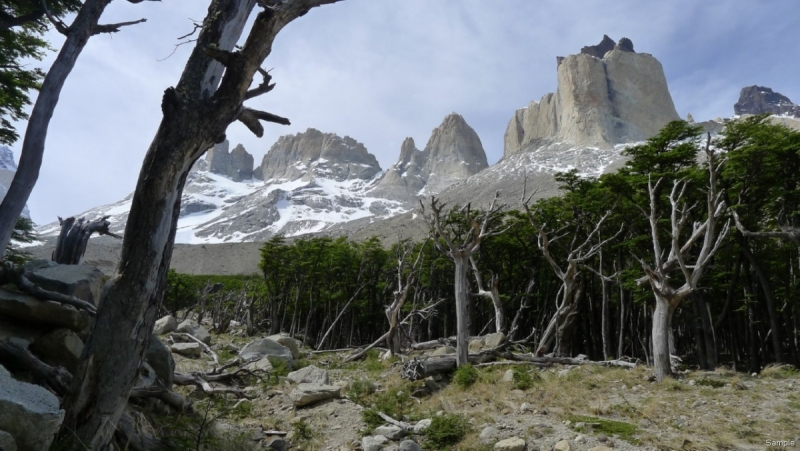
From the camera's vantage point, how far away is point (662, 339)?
35.6ft

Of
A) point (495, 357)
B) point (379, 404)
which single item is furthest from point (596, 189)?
point (379, 404)

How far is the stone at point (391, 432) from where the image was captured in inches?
315

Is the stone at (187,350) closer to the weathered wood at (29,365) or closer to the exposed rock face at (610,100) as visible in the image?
the weathered wood at (29,365)

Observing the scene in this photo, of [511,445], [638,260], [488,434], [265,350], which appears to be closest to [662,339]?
[638,260]

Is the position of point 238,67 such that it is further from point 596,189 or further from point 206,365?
point 596,189

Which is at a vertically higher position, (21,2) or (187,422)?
(21,2)

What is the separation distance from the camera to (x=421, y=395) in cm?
1155

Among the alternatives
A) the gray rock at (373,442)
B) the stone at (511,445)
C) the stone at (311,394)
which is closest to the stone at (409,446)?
the gray rock at (373,442)

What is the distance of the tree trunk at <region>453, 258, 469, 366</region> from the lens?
13.1 meters

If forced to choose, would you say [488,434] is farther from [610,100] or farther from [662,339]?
[610,100]

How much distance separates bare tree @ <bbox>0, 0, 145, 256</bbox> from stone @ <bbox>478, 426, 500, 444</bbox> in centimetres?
788

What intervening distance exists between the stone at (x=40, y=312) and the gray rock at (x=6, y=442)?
314 cm

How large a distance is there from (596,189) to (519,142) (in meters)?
155

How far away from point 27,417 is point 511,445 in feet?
19.4
